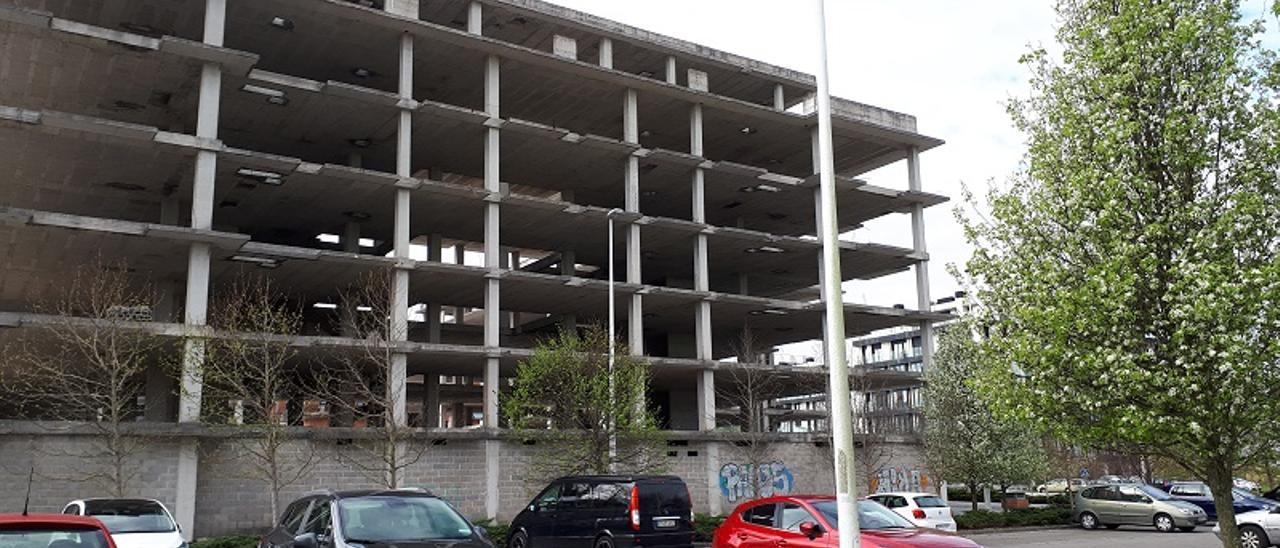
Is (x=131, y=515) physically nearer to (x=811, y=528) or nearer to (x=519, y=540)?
(x=519, y=540)

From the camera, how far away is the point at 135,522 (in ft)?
57.6

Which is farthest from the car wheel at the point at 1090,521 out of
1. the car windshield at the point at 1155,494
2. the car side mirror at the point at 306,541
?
the car side mirror at the point at 306,541

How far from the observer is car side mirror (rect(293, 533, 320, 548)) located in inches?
442

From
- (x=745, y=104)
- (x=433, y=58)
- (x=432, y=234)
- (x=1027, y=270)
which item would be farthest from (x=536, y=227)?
(x=1027, y=270)

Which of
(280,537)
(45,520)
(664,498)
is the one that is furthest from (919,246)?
(45,520)

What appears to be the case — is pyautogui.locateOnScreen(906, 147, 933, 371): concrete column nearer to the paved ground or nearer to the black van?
the paved ground

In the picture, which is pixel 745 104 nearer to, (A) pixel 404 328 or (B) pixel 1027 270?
(A) pixel 404 328

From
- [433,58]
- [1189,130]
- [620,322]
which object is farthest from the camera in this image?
[620,322]

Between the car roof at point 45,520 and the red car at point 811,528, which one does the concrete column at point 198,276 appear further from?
the car roof at point 45,520

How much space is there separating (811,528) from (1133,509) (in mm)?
26351

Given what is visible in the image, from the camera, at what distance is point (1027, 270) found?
50.3 feet

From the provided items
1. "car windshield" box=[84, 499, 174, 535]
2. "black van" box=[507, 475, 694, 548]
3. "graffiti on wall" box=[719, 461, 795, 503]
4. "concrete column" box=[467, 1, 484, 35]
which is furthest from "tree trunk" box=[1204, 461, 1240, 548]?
"concrete column" box=[467, 1, 484, 35]

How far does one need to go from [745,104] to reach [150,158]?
78.8 ft

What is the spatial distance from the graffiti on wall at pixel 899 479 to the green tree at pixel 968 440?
4291mm
